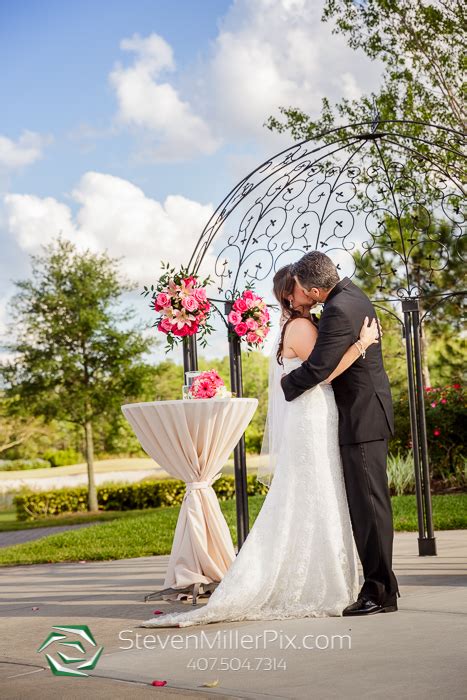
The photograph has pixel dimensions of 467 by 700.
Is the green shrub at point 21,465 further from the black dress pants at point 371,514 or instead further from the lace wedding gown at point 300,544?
the black dress pants at point 371,514

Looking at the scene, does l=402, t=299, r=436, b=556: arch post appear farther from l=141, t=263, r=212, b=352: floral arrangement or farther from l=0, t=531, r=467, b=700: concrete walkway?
l=141, t=263, r=212, b=352: floral arrangement

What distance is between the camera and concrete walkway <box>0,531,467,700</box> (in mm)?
3088

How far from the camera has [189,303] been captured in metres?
5.88

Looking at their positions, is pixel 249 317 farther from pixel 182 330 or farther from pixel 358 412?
pixel 358 412

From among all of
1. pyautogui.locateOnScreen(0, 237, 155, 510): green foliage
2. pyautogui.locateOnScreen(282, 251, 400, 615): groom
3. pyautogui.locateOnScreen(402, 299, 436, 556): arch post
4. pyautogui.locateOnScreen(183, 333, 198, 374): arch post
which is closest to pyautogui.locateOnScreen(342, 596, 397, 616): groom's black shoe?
pyautogui.locateOnScreen(282, 251, 400, 615): groom

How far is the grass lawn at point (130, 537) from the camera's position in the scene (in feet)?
30.4

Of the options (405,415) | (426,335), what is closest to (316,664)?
(405,415)

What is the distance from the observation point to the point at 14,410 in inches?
761

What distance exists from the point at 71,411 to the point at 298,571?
49.3ft

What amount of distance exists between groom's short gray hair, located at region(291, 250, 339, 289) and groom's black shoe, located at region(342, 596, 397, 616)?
1675mm

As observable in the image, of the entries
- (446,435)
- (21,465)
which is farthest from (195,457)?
(21,465)

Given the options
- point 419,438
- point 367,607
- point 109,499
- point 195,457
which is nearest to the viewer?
point 367,607

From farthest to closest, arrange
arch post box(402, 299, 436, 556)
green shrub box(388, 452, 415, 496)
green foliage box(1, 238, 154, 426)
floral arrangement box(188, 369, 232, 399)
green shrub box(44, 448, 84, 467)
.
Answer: green shrub box(44, 448, 84, 467), green foliage box(1, 238, 154, 426), green shrub box(388, 452, 415, 496), arch post box(402, 299, 436, 556), floral arrangement box(188, 369, 232, 399)

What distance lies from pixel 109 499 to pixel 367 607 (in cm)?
1524
